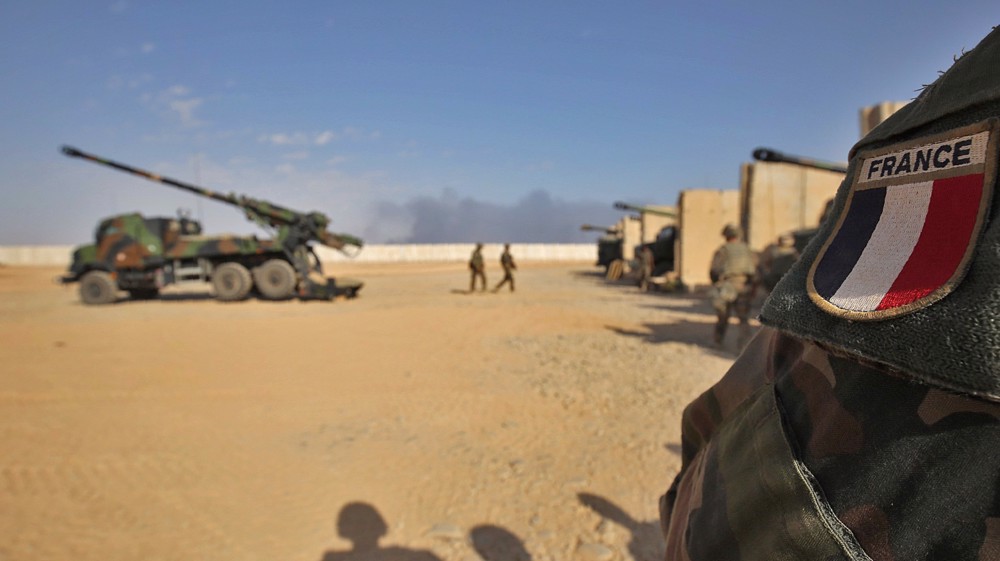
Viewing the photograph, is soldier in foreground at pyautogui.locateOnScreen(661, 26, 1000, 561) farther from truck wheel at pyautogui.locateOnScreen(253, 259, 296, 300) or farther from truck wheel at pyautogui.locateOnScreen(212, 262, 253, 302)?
truck wheel at pyautogui.locateOnScreen(212, 262, 253, 302)

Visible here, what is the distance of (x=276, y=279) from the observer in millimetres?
11883

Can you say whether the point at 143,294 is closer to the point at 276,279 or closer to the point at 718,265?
the point at 276,279

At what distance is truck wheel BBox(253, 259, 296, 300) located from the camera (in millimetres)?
11805

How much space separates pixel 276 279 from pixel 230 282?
108 centimetres

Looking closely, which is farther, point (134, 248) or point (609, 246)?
point (609, 246)

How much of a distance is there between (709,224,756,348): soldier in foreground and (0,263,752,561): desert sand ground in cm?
53

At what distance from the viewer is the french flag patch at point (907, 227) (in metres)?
0.50

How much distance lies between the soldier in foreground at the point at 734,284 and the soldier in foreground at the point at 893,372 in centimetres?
584

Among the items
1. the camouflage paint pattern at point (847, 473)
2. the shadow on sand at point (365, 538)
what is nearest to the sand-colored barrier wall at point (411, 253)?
the shadow on sand at point (365, 538)

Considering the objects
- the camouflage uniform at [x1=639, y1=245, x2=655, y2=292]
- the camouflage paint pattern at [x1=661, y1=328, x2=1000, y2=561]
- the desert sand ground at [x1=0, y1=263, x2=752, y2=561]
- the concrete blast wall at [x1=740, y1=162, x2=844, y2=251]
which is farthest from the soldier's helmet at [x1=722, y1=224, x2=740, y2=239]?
the camouflage uniform at [x1=639, y1=245, x2=655, y2=292]

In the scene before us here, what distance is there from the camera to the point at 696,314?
947 cm

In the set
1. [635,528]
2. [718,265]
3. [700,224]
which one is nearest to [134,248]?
[718,265]

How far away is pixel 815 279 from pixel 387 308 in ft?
32.4

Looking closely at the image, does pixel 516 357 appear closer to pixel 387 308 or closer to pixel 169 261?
pixel 387 308
